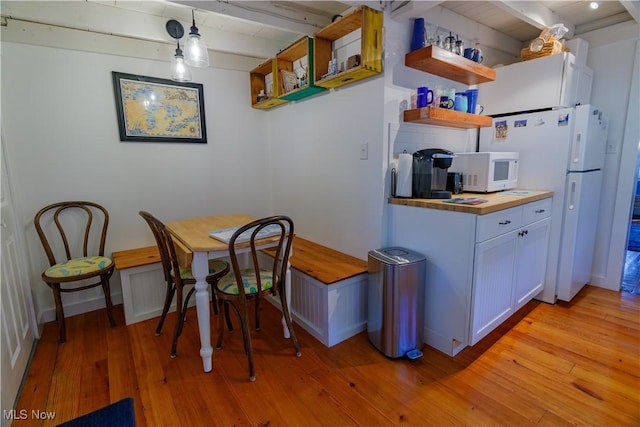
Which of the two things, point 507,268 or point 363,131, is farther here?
point 363,131

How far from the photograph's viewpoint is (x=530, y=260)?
2.33m

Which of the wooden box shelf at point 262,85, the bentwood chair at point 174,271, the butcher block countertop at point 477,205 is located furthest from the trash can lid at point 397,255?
the wooden box shelf at point 262,85

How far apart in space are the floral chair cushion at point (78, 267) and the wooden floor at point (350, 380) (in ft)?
1.53

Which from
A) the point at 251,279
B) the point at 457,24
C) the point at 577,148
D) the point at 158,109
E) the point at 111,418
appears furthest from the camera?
the point at 158,109

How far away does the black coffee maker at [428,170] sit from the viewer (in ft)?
6.84

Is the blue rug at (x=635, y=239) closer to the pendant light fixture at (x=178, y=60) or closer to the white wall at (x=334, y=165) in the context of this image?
the white wall at (x=334, y=165)

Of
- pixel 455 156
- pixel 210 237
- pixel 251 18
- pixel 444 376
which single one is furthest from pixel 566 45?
pixel 210 237

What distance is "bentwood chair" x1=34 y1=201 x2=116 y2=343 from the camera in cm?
217

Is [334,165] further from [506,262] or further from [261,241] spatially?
[506,262]

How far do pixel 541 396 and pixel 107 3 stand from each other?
Answer: 369 centimetres

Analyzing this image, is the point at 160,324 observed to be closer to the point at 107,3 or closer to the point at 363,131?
the point at 363,131

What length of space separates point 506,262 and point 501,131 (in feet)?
4.22

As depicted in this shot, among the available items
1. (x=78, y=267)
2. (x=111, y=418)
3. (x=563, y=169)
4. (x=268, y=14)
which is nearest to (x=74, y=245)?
(x=78, y=267)

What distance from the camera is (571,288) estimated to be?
2.58 meters
